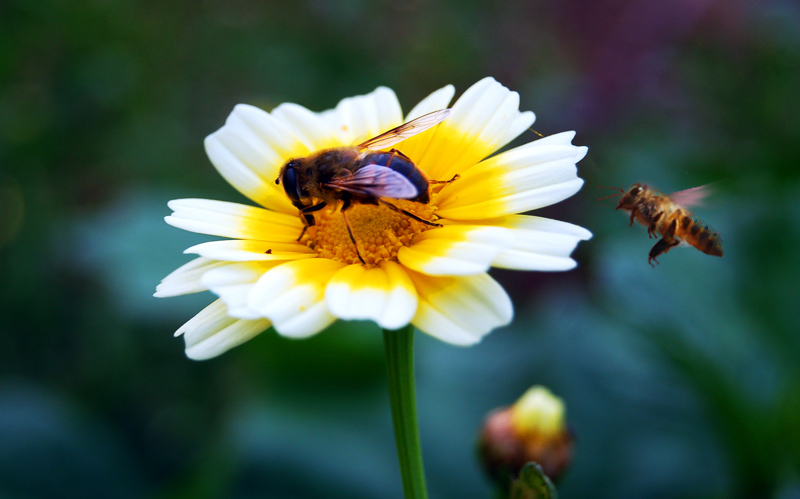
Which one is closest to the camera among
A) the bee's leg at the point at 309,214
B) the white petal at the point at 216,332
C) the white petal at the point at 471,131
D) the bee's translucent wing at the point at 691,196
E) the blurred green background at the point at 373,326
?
the white petal at the point at 216,332

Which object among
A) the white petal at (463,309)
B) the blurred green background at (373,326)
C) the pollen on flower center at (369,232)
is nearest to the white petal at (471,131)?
the pollen on flower center at (369,232)

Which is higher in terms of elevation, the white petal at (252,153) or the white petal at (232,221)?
the white petal at (252,153)

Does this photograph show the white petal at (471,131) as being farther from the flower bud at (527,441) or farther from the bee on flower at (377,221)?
the flower bud at (527,441)

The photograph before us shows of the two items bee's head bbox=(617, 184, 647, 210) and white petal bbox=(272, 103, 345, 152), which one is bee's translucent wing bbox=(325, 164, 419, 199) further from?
bee's head bbox=(617, 184, 647, 210)

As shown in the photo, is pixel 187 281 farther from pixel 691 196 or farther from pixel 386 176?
pixel 691 196

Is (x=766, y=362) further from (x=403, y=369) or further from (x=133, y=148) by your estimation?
(x=133, y=148)

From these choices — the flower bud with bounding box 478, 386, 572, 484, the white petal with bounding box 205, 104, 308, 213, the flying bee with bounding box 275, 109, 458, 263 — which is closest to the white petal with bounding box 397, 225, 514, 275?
the flying bee with bounding box 275, 109, 458, 263

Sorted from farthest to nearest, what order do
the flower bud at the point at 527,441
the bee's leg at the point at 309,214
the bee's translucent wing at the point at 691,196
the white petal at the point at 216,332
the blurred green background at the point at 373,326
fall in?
the blurred green background at the point at 373,326 → the flower bud at the point at 527,441 → the bee's leg at the point at 309,214 → the bee's translucent wing at the point at 691,196 → the white petal at the point at 216,332
